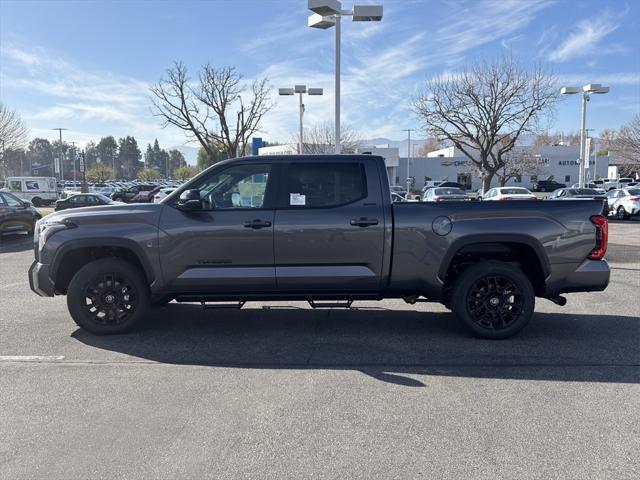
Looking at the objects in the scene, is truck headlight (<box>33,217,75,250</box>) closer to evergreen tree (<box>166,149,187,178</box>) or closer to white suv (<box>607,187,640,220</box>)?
white suv (<box>607,187,640,220</box>)

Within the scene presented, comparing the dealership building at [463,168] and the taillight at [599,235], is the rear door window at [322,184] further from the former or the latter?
the dealership building at [463,168]

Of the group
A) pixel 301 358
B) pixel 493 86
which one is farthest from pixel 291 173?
pixel 493 86

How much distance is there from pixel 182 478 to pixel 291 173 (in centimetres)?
342

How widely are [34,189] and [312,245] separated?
132 ft

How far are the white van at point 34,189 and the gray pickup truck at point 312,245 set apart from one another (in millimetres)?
37647

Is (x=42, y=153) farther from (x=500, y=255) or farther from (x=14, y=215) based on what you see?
(x=500, y=255)

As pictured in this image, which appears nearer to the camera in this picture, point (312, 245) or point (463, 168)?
point (312, 245)

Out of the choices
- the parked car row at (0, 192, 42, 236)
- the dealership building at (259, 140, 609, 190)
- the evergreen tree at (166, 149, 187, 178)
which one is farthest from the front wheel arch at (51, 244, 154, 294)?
the evergreen tree at (166, 149, 187, 178)

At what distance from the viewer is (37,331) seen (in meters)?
5.97

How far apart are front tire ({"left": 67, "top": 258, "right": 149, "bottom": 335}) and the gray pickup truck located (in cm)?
1

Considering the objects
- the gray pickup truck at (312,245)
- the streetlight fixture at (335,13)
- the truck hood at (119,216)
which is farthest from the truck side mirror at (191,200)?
the streetlight fixture at (335,13)

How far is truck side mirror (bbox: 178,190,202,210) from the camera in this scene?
5.21m

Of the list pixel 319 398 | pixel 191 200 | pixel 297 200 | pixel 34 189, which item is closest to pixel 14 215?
pixel 191 200

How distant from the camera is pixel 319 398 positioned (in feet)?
13.4
